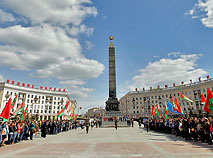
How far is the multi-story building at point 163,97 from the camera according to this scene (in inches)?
1999

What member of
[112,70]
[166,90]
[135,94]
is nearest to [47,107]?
[135,94]

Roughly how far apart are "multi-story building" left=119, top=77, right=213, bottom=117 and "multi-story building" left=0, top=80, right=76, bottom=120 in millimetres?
31855

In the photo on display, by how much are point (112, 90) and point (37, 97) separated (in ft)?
158

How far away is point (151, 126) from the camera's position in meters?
17.8

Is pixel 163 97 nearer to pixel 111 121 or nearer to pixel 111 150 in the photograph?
pixel 111 121

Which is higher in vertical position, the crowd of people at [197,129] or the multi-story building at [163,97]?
the multi-story building at [163,97]

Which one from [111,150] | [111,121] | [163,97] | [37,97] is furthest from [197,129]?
[37,97]

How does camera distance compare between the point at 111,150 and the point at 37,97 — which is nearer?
the point at 111,150

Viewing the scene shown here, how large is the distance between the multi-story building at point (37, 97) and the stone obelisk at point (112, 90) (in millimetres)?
32725

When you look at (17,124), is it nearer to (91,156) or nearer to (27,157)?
(27,157)

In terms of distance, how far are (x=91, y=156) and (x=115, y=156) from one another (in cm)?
91

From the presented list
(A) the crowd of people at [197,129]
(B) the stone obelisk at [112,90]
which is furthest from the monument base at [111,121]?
(A) the crowd of people at [197,129]

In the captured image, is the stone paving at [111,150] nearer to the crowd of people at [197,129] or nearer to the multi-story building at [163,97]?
the crowd of people at [197,129]

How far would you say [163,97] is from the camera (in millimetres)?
60406
